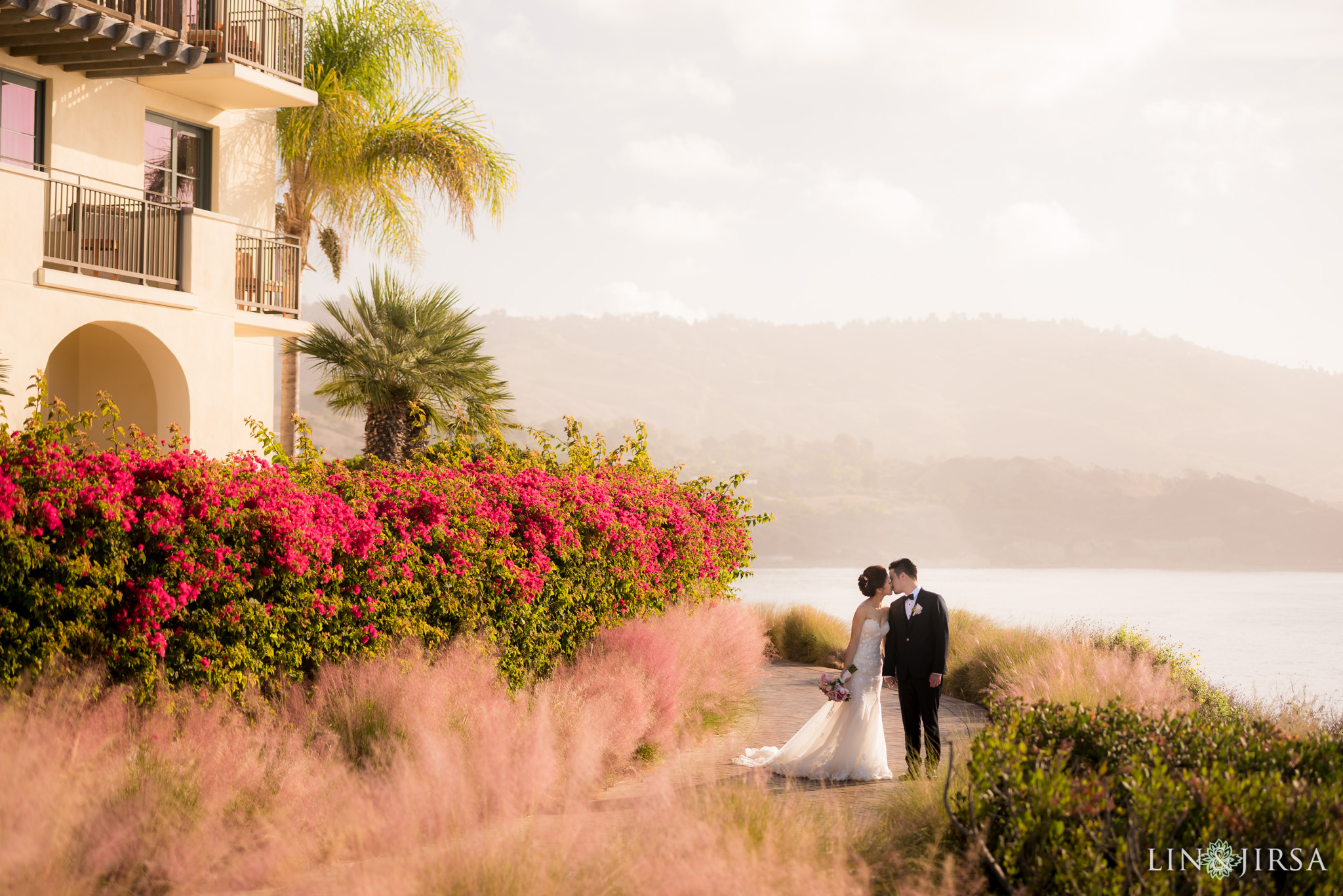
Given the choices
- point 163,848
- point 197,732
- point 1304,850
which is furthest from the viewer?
point 197,732

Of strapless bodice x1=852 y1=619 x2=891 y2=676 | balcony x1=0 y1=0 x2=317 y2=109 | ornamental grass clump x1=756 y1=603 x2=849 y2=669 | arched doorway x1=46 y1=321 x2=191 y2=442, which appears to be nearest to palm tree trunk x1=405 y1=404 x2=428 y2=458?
arched doorway x1=46 y1=321 x2=191 y2=442

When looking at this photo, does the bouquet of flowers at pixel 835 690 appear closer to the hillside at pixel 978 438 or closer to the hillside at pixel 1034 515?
the hillside at pixel 978 438

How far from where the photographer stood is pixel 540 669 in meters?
9.74

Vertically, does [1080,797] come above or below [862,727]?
above

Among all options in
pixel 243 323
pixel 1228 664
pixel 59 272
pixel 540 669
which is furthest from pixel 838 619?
pixel 1228 664

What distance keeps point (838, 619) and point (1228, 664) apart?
31055 millimetres

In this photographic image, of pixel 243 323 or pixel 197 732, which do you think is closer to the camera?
pixel 197 732

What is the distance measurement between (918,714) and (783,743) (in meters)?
1.96

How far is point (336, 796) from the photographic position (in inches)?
221

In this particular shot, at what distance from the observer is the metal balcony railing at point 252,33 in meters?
16.8

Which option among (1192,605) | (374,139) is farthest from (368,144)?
(1192,605)

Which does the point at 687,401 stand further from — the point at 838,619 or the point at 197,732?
the point at 197,732

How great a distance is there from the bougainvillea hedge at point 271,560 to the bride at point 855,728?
2.59m

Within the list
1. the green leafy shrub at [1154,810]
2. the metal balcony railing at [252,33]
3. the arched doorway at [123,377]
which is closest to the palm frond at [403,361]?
the arched doorway at [123,377]
